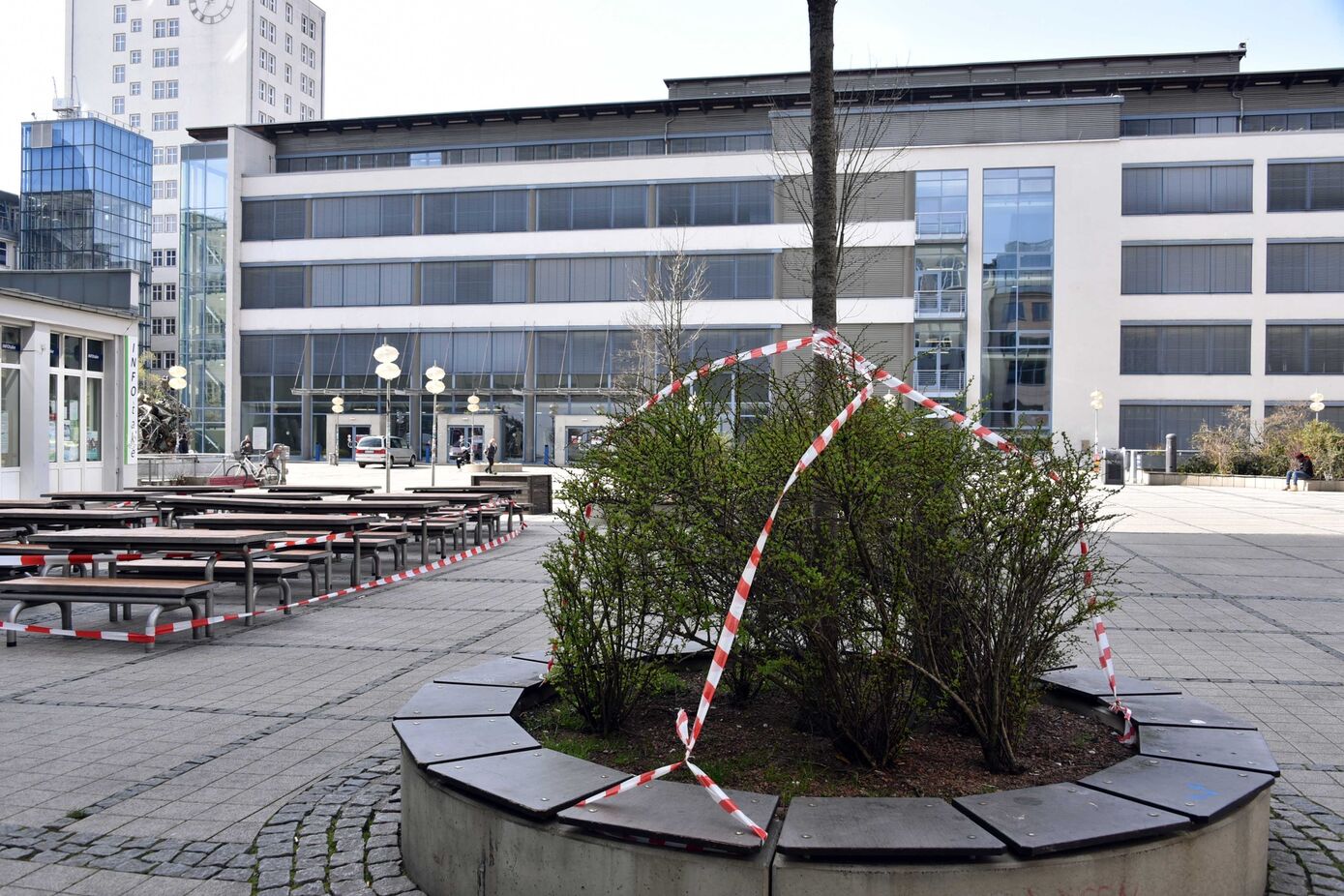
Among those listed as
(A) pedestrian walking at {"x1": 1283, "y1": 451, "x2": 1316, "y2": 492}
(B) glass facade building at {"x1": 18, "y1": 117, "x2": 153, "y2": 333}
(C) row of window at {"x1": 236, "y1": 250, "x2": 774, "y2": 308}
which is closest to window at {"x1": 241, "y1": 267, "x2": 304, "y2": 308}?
(C) row of window at {"x1": 236, "y1": 250, "x2": 774, "y2": 308}

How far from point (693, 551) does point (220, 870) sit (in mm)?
2064

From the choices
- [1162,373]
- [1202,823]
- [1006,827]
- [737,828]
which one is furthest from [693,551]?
[1162,373]

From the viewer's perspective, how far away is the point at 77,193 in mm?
80688

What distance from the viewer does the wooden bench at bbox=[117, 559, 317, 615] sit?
970 cm

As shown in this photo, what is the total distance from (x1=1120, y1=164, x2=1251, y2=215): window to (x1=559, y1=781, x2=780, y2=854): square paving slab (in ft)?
175

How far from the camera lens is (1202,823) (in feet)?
11.1

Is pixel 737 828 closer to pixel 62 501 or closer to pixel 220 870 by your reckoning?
pixel 220 870

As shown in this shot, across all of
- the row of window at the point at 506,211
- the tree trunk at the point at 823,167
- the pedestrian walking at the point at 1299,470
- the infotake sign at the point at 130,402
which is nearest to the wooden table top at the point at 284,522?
the tree trunk at the point at 823,167

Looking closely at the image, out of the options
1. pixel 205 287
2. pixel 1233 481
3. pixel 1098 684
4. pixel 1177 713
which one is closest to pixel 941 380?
pixel 1233 481

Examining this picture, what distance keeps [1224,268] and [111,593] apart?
52789mm

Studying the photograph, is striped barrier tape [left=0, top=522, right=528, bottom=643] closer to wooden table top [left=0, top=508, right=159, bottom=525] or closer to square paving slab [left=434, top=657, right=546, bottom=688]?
wooden table top [left=0, top=508, right=159, bottom=525]

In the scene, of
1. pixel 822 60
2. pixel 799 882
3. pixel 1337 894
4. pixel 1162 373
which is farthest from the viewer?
pixel 1162 373

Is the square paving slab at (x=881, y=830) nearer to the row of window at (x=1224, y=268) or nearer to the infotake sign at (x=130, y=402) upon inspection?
the infotake sign at (x=130, y=402)

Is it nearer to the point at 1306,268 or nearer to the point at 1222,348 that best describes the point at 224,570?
the point at 1222,348
